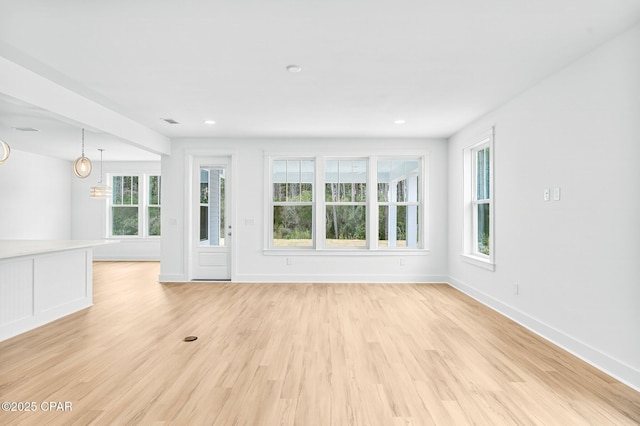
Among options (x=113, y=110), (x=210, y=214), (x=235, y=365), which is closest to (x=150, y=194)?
(x=210, y=214)

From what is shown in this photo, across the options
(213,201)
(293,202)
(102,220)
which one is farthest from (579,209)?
(102,220)

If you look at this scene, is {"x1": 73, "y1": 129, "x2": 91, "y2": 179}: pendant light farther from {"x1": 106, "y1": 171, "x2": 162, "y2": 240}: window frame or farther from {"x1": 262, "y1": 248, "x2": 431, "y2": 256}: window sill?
{"x1": 106, "y1": 171, "x2": 162, "y2": 240}: window frame

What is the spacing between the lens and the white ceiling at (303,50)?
7.84 feet

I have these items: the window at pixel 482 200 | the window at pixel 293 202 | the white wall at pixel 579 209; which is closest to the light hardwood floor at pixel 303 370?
the white wall at pixel 579 209

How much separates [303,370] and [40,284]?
10.7 feet

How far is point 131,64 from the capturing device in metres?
3.24

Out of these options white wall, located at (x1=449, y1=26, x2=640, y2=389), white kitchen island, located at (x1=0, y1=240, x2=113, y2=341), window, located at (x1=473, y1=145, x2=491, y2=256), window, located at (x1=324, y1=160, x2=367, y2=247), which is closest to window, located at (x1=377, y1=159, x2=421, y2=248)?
window, located at (x1=324, y1=160, x2=367, y2=247)

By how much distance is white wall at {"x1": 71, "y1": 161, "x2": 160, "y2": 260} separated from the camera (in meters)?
9.32

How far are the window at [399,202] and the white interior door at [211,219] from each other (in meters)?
2.82

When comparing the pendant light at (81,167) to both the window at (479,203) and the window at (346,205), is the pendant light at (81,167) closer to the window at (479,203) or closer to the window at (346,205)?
the window at (346,205)

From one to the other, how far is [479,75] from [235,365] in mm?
3475

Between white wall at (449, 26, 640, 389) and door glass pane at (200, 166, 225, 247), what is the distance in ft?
15.2

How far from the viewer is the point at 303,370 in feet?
9.21

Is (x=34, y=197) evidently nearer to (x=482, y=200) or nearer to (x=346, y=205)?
(x=346, y=205)
